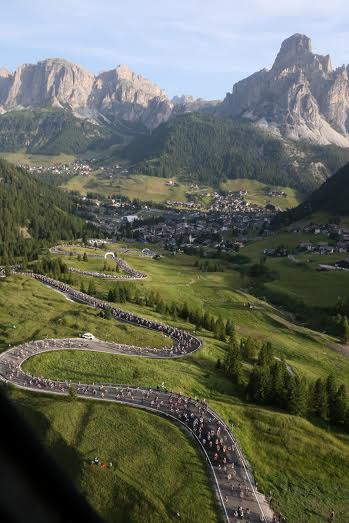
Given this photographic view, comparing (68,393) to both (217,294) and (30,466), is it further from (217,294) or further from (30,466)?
(217,294)

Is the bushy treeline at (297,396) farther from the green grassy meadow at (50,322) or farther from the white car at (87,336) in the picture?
the white car at (87,336)

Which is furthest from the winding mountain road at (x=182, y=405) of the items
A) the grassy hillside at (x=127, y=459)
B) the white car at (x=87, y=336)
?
the grassy hillside at (x=127, y=459)

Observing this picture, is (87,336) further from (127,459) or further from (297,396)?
(297,396)

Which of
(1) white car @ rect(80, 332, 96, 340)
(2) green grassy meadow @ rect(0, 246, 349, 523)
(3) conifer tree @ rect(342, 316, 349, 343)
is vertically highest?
(1) white car @ rect(80, 332, 96, 340)

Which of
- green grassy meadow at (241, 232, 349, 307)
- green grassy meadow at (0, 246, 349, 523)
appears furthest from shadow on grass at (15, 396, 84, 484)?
green grassy meadow at (241, 232, 349, 307)

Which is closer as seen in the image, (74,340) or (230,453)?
(230,453)

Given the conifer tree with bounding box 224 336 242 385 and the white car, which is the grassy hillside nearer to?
the conifer tree with bounding box 224 336 242 385

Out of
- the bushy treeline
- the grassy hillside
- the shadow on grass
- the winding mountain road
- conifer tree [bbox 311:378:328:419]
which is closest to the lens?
the grassy hillside

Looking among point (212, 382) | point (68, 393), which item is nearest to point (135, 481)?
point (68, 393)
